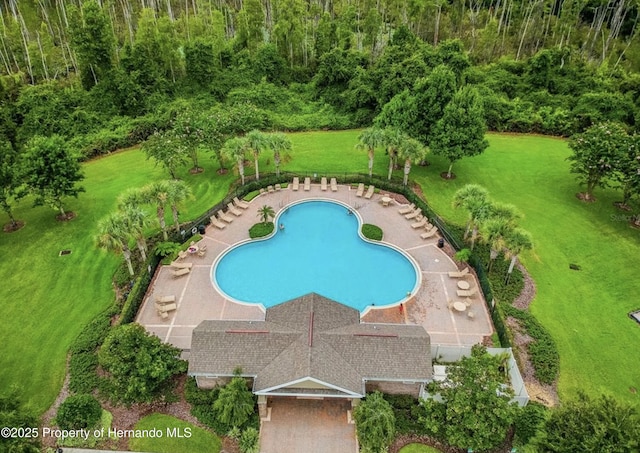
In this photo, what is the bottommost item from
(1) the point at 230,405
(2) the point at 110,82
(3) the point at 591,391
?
Answer: (3) the point at 591,391

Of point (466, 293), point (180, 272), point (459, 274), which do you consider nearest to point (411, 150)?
point (459, 274)

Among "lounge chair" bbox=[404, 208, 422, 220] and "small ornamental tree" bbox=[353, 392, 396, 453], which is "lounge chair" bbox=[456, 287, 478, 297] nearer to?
"lounge chair" bbox=[404, 208, 422, 220]

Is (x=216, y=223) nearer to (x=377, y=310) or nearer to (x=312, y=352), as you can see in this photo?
(x=377, y=310)

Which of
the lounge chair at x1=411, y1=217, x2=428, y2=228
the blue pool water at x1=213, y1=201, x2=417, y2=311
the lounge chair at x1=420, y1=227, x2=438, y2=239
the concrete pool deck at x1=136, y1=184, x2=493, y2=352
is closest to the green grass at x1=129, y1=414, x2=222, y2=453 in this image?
the concrete pool deck at x1=136, y1=184, x2=493, y2=352

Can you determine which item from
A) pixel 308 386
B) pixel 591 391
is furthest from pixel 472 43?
pixel 308 386

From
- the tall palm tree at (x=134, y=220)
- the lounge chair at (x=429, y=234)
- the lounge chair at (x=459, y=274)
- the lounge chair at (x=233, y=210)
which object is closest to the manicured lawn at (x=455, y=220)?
the lounge chair at (x=233, y=210)

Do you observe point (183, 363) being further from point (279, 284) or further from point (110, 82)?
point (110, 82)

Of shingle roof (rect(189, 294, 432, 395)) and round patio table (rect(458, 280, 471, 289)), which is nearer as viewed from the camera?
shingle roof (rect(189, 294, 432, 395))
